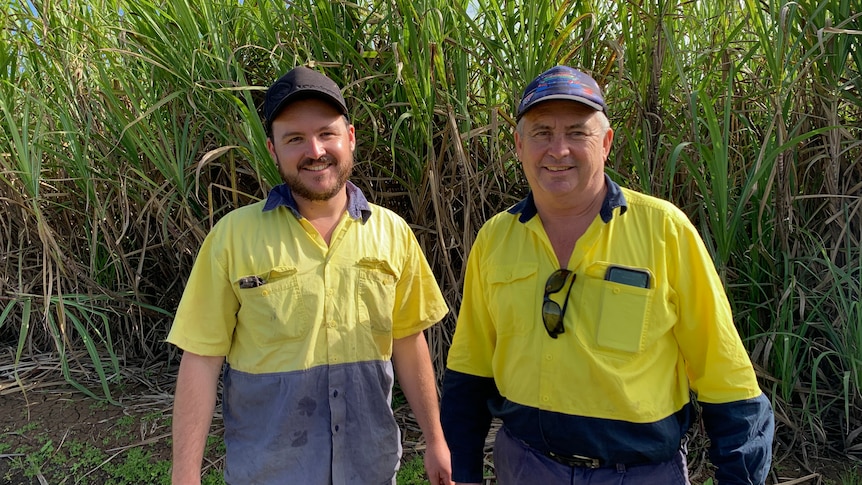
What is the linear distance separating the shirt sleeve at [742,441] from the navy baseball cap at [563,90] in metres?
0.73

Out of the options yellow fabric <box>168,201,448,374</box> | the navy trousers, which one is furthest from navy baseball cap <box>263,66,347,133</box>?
the navy trousers

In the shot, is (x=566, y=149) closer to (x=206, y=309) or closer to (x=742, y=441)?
(x=742, y=441)

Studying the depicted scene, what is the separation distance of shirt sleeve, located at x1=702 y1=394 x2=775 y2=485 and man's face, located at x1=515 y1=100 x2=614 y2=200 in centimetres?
57

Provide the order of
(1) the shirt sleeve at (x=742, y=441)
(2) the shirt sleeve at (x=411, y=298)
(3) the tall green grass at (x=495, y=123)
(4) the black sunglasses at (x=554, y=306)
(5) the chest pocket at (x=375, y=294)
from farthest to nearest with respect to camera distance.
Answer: (3) the tall green grass at (x=495, y=123) → (2) the shirt sleeve at (x=411, y=298) → (5) the chest pocket at (x=375, y=294) → (4) the black sunglasses at (x=554, y=306) → (1) the shirt sleeve at (x=742, y=441)

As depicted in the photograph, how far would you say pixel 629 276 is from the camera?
1255 millimetres

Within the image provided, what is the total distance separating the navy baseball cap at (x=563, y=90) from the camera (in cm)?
127

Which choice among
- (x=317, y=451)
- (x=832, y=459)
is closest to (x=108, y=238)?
(x=317, y=451)

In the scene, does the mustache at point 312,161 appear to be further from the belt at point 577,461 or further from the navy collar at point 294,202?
the belt at point 577,461

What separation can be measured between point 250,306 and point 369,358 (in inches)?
13.9

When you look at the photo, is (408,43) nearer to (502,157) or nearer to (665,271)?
(502,157)

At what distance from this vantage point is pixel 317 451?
152 centimetres

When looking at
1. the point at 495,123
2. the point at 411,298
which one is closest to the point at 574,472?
the point at 411,298

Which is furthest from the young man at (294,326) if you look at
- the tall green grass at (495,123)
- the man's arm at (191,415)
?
the tall green grass at (495,123)

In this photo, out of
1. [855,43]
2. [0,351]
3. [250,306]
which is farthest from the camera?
[0,351]
